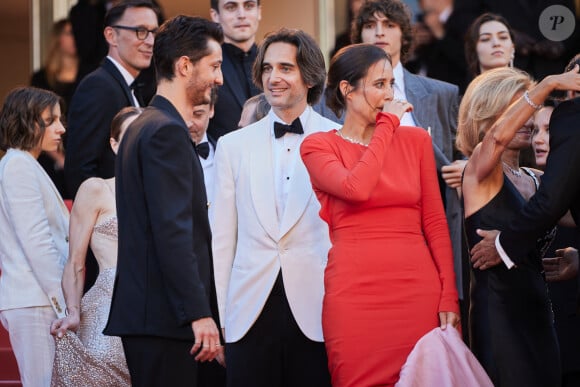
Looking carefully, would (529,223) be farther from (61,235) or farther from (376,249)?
(61,235)

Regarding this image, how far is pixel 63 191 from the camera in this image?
9.03 meters

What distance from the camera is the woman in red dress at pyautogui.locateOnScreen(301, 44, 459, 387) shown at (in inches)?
185

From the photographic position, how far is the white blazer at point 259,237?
501cm

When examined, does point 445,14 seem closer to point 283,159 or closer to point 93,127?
point 93,127

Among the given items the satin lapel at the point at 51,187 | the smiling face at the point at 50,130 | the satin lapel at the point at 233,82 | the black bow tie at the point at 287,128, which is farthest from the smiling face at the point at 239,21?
the black bow tie at the point at 287,128

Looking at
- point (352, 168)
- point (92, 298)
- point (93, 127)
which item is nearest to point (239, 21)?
point (93, 127)

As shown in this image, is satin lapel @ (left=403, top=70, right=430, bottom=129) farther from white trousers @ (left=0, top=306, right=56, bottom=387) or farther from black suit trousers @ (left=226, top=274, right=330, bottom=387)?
white trousers @ (left=0, top=306, right=56, bottom=387)

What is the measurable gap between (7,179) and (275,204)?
1782 mm

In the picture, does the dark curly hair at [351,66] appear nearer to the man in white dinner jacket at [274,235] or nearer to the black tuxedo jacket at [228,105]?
the man in white dinner jacket at [274,235]

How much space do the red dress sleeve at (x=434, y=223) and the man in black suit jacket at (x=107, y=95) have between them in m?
2.25

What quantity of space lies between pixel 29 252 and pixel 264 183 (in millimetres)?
1564

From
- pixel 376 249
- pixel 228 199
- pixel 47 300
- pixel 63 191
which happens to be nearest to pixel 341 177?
pixel 376 249

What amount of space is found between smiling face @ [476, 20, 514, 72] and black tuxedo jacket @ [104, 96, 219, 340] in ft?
11.1

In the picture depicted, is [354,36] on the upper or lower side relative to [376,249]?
upper
